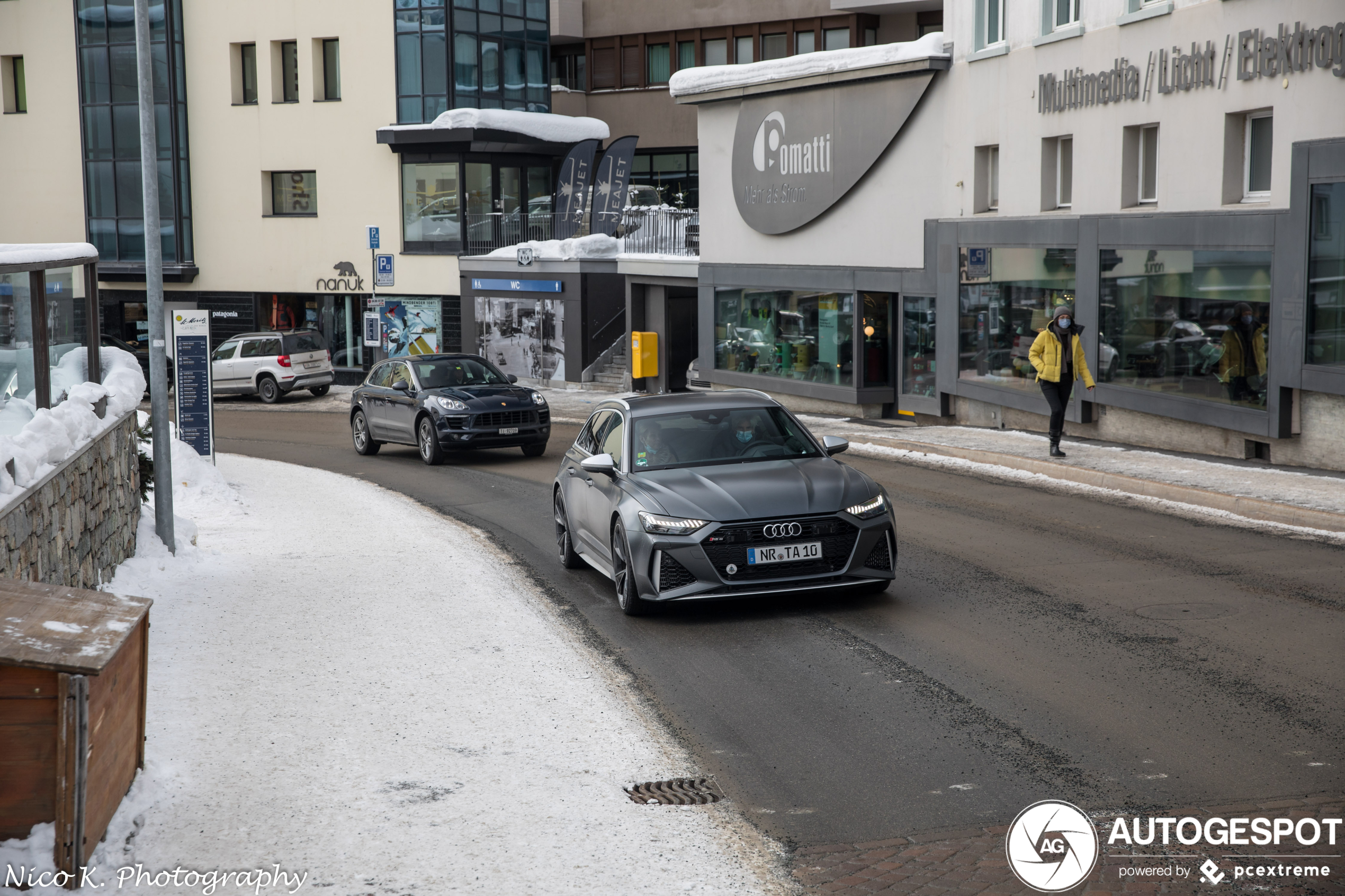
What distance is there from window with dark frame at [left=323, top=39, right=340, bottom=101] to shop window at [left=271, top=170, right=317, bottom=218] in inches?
93.8

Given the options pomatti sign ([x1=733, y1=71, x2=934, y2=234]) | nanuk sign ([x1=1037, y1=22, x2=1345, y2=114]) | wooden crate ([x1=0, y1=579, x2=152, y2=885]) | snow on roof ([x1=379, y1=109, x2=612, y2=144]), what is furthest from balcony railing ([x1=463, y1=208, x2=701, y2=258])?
wooden crate ([x1=0, y1=579, x2=152, y2=885])

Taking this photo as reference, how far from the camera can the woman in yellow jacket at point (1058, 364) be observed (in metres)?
17.4

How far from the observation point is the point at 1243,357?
16.7 metres

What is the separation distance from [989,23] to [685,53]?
2528 centimetres

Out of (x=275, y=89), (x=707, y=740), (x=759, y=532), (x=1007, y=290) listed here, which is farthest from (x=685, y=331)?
(x=707, y=740)

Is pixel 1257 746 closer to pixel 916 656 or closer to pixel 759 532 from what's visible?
pixel 916 656

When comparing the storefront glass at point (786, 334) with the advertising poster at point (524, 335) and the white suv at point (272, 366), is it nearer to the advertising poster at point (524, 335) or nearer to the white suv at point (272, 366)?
the advertising poster at point (524, 335)

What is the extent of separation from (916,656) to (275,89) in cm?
3784

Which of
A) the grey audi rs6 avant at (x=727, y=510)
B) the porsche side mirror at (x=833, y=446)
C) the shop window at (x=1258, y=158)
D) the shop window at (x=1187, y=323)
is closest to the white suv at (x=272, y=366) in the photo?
the shop window at (x=1187, y=323)

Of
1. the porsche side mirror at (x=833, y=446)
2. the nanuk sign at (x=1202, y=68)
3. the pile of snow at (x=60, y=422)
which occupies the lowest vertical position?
the porsche side mirror at (x=833, y=446)

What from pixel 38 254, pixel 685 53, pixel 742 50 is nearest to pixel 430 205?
pixel 685 53

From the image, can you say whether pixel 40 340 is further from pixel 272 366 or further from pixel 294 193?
pixel 294 193

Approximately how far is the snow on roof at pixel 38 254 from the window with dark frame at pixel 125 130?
1384 inches

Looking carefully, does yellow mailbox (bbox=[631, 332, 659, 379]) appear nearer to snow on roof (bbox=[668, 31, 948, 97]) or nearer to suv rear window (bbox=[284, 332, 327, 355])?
snow on roof (bbox=[668, 31, 948, 97])
